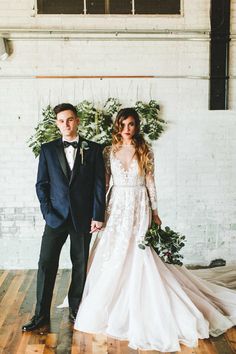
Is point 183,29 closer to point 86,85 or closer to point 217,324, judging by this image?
point 86,85

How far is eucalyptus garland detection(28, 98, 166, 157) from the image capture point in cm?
575

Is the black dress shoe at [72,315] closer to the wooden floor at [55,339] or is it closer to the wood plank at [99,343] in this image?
the wooden floor at [55,339]

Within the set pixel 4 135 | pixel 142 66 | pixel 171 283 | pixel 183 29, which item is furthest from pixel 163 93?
pixel 171 283

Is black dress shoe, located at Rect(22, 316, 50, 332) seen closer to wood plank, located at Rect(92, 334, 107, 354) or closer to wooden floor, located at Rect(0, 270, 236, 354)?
wooden floor, located at Rect(0, 270, 236, 354)

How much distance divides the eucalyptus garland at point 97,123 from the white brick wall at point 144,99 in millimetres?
127

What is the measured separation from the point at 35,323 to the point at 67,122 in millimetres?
1757

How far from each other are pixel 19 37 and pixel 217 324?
408 centimetres

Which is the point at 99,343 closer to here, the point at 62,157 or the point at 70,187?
the point at 70,187

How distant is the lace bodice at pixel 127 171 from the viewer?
4141 mm

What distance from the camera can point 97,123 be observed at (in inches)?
227

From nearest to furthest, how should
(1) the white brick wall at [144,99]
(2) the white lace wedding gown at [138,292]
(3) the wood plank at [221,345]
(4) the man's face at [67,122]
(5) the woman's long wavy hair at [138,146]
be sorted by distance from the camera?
(3) the wood plank at [221,345], (2) the white lace wedding gown at [138,292], (4) the man's face at [67,122], (5) the woman's long wavy hair at [138,146], (1) the white brick wall at [144,99]

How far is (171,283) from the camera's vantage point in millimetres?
3920

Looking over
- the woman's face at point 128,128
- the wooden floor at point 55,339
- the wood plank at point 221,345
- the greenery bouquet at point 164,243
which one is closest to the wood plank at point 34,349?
the wooden floor at point 55,339

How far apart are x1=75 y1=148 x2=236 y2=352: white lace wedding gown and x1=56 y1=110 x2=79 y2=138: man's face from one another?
1.46ft
